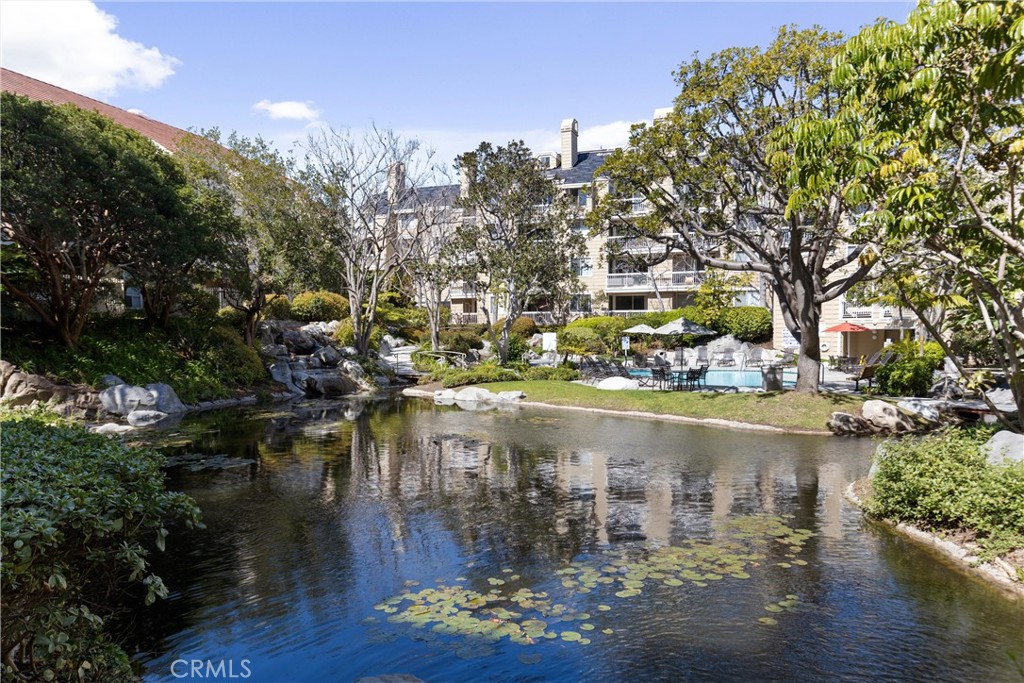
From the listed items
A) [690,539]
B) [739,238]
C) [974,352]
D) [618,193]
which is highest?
[618,193]

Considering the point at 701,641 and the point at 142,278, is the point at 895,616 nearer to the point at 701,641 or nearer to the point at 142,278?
the point at 701,641

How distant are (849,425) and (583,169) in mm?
34638

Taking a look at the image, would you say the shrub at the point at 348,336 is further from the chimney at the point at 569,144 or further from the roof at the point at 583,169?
the chimney at the point at 569,144

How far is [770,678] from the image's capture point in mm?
5156

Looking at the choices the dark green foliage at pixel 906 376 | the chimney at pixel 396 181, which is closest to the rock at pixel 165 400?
the chimney at pixel 396 181

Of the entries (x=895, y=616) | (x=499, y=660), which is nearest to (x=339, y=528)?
(x=499, y=660)

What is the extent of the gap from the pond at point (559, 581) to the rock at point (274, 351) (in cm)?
1670

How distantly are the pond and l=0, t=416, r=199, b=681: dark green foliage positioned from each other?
44.3 inches

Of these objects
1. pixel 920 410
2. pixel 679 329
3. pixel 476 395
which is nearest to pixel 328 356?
pixel 476 395

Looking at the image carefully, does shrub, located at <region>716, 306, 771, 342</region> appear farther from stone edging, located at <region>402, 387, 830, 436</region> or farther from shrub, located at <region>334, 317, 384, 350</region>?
stone edging, located at <region>402, 387, 830, 436</region>

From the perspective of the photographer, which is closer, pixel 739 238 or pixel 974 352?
pixel 739 238

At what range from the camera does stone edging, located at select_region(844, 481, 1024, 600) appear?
22.2ft

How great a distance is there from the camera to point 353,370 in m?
28.9

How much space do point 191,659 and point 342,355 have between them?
2662 centimetres
